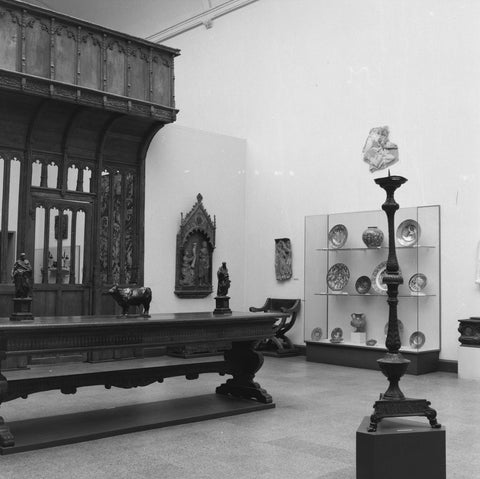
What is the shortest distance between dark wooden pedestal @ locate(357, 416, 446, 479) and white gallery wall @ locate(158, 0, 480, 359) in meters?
6.41

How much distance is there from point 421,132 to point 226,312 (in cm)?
553

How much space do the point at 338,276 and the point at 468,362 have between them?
3.00 meters

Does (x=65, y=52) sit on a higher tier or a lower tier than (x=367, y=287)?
higher

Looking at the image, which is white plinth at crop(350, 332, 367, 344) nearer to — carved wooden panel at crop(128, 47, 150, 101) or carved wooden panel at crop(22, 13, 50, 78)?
carved wooden panel at crop(128, 47, 150, 101)

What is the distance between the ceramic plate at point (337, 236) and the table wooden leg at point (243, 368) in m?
4.61

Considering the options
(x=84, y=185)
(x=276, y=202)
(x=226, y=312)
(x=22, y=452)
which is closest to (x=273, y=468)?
(x=22, y=452)

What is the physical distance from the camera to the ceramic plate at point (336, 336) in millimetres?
11883

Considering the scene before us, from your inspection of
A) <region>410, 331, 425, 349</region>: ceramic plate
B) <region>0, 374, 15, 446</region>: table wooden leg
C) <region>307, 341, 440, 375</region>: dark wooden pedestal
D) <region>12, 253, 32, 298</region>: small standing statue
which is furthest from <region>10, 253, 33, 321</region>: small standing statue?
<region>410, 331, 425, 349</region>: ceramic plate

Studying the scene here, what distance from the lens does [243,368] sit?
324 inches

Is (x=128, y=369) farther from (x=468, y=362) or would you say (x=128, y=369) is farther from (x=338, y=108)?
(x=338, y=108)

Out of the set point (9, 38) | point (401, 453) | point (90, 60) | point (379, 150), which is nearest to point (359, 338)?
point (379, 150)

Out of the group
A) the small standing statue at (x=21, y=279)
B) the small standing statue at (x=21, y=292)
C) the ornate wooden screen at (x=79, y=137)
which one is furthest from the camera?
the ornate wooden screen at (x=79, y=137)

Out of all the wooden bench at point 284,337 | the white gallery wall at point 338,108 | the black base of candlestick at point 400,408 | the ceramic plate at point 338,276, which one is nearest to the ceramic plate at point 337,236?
the ceramic plate at point 338,276

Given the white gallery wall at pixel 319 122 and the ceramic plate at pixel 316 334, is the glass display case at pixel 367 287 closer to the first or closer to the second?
the ceramic plate at pixel 316 334
